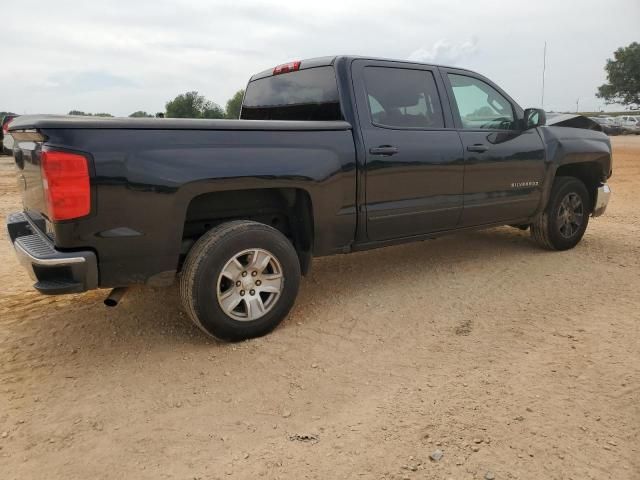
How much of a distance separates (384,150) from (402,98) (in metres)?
0.60

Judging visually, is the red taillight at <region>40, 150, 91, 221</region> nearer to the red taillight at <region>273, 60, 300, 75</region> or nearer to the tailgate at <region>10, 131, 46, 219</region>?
the tailgate at <region>10, 131, 46, 219</region>

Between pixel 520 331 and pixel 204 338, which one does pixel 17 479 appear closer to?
pixel 204 338

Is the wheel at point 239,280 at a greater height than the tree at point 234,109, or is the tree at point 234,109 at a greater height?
the tree at point 234,109

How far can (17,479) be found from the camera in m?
2.19

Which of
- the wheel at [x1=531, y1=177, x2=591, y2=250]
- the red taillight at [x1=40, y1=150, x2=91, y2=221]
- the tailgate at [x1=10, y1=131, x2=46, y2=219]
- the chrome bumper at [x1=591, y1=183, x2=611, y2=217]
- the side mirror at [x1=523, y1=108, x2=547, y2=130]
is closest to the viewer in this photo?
the red taillight at [x1=40, y1=150, x2=91, y2=221]

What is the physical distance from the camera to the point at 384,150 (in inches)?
153

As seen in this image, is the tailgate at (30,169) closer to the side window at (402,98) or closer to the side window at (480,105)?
the side window at (402,98)

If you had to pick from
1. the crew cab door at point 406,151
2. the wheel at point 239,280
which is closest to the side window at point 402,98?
the crew cab door at point 406,151

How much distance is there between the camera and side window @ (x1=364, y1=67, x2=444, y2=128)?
4020 millimetres

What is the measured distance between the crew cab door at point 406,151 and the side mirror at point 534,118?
927 mm

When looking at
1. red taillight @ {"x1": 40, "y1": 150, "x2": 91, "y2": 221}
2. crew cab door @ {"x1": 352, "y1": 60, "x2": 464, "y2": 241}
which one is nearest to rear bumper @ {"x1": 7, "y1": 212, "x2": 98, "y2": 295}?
red taillight @ {"x1": 40, "y1": 150, "x2": 91, "y2": 221}

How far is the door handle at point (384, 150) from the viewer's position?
12.6 feet

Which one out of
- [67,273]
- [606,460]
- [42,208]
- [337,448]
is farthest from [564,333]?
[42,208]

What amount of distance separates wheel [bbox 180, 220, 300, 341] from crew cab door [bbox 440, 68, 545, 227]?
1.92 metres
